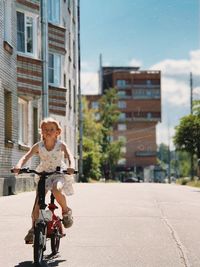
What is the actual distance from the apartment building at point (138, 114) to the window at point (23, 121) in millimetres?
94553

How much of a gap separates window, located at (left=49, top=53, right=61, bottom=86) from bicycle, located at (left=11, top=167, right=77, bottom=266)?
2382 cm

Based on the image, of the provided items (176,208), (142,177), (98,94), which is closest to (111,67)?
(98,94)

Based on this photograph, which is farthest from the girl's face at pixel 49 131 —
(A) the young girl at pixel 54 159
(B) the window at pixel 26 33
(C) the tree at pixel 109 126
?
(C) the tree at pixel 109 126

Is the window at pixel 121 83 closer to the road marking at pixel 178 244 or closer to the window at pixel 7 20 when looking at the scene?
the window at pixel 7 20

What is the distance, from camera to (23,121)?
24.6 m

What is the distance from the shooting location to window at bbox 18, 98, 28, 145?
2402cm

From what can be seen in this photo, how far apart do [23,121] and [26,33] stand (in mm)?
3387

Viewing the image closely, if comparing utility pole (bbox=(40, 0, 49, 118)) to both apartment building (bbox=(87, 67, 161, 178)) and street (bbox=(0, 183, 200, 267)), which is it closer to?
street (bbox=(0, 183, 200, 267))

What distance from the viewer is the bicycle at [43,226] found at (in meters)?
6.05

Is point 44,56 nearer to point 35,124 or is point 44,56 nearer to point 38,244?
point 35,124

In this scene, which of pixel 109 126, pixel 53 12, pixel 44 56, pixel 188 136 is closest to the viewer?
pixel 44 56

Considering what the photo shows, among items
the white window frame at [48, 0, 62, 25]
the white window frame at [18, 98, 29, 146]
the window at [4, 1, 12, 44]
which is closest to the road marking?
the window at [4, 1, 12, 44]

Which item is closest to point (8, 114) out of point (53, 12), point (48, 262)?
point (53, 12)

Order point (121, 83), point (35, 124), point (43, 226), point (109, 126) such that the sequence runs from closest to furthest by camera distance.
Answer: point (43, 226)
point (35, 124)
point (109, 126)
point (121, 83)
